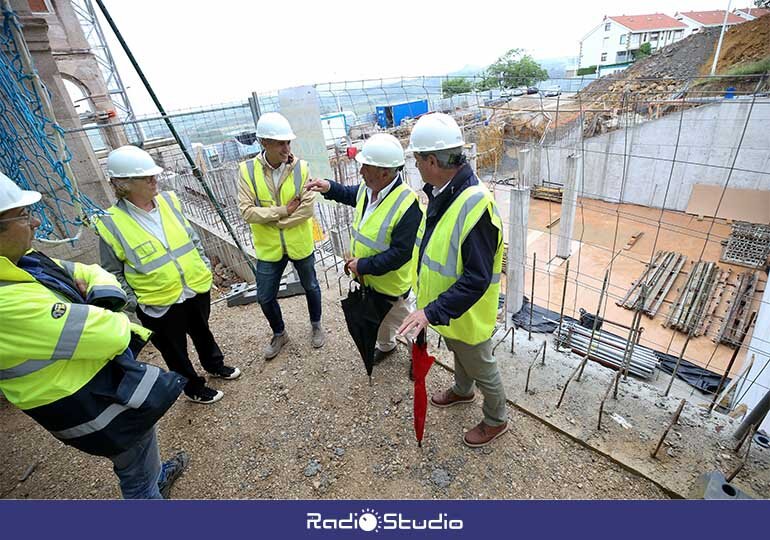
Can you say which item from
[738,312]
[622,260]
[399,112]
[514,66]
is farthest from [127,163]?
[514,66]

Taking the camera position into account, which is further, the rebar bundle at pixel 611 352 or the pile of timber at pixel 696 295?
the pile of timber at pixel 696 295

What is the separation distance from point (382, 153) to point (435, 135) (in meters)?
0.54

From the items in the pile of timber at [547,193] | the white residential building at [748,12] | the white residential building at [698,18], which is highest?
the white residential building at [698,18]

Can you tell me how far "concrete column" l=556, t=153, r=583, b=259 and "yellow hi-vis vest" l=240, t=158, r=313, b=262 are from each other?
11.1m

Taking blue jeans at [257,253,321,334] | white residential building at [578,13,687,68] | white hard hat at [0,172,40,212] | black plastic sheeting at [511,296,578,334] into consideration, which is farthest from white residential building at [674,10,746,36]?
white hard hat at [0,172,40,212]

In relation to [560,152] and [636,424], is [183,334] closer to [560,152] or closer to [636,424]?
[636,424]

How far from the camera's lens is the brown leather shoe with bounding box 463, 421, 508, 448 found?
213cm

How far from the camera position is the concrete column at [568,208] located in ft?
39.1

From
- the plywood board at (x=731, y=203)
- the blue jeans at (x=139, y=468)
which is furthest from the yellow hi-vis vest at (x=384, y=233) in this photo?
the plywood board at (x=731, y=203)

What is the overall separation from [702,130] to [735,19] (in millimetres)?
32159

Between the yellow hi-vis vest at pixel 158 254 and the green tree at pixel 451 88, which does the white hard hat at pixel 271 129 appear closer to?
the yellow hi-vis vest at pixel 158 254

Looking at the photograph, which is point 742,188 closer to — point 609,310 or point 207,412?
point 609,310

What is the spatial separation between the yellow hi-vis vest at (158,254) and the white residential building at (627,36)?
153 ft

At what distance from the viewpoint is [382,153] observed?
85.3 inches
